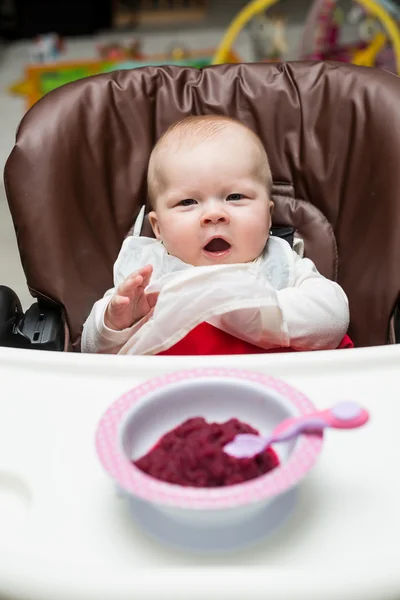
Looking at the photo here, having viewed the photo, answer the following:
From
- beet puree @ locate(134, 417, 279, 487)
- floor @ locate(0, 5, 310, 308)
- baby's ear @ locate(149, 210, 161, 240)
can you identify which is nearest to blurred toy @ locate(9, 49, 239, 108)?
floor @ locate(0, 5, 310, 308)

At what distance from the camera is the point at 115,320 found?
99cm

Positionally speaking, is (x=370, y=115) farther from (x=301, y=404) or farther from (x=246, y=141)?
(x=301, y=404)

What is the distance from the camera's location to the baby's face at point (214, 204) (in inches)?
40.2

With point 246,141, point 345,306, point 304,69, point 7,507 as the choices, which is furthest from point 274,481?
point 304,69

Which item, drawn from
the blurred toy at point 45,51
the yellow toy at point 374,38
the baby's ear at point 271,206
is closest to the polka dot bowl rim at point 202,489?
the baby's ear at point 271,206

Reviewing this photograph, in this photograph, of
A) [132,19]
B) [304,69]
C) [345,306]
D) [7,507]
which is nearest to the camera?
[7,507]

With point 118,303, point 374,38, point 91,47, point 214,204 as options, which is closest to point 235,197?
point 214,204

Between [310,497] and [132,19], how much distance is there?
481cm

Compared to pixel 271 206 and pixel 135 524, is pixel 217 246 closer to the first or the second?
pixel 271 206

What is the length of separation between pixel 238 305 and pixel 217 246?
17 cm

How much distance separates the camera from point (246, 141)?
107 cm

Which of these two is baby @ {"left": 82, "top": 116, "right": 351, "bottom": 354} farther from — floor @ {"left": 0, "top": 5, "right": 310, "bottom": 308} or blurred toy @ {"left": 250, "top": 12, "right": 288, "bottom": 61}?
blurred toy @ {"left": 250, "top": 12, "right": 288, "bottom": 61}

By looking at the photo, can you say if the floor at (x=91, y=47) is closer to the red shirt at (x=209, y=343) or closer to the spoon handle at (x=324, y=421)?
the red shirt at (x=209, y=343)

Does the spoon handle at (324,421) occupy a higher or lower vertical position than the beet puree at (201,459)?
higher
